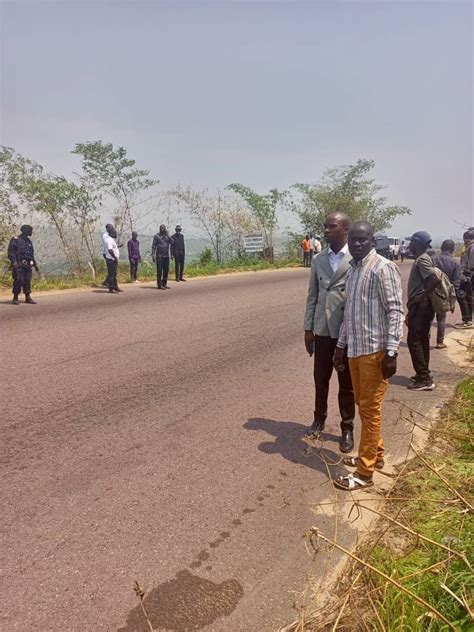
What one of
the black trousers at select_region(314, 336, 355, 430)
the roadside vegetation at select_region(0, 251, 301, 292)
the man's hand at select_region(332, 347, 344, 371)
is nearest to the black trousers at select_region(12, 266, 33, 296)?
the roadside vegetation at select_region(0, 251, 301, 292)

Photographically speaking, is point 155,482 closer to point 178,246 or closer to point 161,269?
point 161,269

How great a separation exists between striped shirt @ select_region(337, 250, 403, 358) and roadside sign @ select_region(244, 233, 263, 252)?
2081 cm

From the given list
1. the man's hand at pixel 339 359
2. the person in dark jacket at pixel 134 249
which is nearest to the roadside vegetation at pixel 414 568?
the man's hand at pixel 339 359

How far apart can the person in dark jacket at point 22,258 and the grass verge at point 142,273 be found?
2.59 m

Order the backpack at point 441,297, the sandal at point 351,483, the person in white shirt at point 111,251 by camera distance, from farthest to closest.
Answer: the person in white shirt at point 111,251 → the backpack at point 441,297 → the sandal at point 351,483

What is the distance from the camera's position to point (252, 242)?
23.9 meters

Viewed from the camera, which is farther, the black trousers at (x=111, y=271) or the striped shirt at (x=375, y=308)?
the black trousers at (x=111, y=271)

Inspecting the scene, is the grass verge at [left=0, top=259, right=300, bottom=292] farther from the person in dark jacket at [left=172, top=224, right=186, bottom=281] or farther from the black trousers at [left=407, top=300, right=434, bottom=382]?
the black trousers at [left=407, top=300, right=434, bottom=382]

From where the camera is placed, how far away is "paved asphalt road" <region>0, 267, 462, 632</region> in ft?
7.18

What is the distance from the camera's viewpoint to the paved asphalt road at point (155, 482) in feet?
7.18

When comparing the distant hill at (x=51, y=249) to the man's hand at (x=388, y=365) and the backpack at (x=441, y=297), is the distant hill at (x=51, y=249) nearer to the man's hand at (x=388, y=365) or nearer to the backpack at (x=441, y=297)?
the backpack at (x=441, y=297)

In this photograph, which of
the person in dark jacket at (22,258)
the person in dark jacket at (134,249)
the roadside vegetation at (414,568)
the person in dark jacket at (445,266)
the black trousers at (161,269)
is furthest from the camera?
the person in dark jacket at (134,249)

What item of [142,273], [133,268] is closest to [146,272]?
[142,273]

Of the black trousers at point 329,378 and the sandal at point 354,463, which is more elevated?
the black trousers at point 329,378
